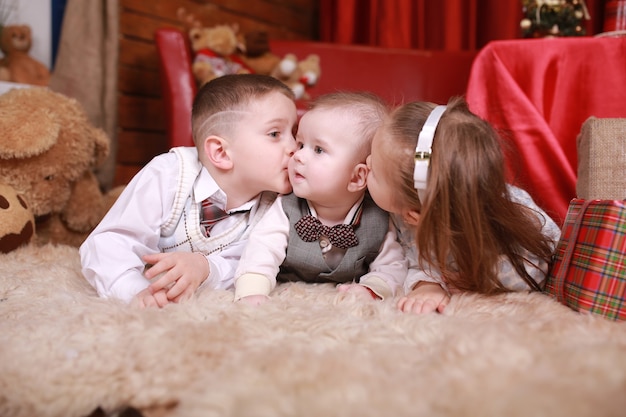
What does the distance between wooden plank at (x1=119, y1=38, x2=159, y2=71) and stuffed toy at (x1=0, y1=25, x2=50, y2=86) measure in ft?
1.40

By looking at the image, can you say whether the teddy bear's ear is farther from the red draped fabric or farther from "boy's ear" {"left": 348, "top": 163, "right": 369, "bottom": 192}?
the red draped fabric

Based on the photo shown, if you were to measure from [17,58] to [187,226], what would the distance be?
4.36 feet

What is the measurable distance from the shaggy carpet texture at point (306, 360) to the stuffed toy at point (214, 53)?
126 centimetres

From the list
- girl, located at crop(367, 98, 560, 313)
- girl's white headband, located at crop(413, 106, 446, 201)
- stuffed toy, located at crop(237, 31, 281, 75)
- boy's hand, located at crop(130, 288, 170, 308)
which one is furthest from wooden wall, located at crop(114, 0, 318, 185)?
girl's white headband, located at crop(413, 106, 446, 201)

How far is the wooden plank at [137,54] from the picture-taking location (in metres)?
2.38

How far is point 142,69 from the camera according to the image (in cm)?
246

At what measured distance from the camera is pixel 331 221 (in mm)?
1163

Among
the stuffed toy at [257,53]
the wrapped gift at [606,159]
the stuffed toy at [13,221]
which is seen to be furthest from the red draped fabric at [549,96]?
the stuffed toy at [13,221]

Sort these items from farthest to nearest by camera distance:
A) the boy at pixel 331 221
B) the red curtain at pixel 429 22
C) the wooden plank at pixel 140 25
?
the red curtain at pixel 429 22 < the wooden plank at pixel 140 25 < the boy at pixel 331 221

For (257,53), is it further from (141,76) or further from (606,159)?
(606,159)

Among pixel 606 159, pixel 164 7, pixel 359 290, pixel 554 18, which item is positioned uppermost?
pixel 164 7

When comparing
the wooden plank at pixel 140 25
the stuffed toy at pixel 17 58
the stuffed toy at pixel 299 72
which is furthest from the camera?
the wooden plank at pixel 140 25

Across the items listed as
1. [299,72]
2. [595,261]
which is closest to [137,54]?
[299,72]

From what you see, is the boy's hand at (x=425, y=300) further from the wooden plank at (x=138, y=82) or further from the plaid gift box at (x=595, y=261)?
the wooden plank at (x=138, y=82)
